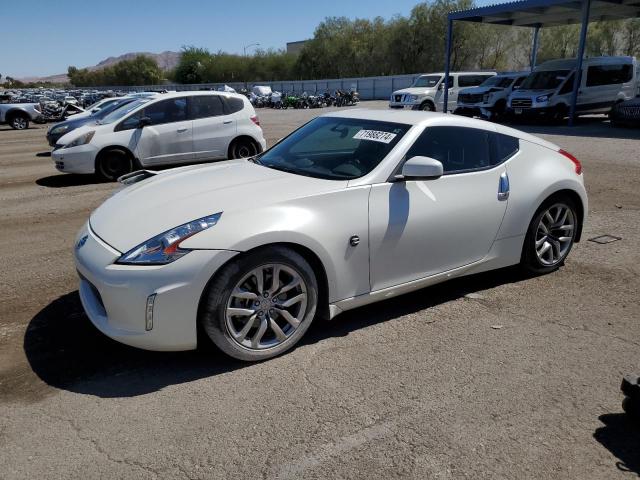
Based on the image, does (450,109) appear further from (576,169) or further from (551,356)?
(551,356)

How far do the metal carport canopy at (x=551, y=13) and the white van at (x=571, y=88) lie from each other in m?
0.48

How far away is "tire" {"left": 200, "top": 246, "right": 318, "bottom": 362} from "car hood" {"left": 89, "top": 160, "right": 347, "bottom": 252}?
13.8 inches

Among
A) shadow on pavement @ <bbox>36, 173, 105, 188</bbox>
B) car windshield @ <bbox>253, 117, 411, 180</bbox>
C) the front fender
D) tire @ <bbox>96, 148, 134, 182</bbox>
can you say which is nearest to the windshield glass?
tire @ <bbox>96, 148, 134, 182</bbox>

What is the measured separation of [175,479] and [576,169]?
4358 mm

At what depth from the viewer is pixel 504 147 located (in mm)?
4496

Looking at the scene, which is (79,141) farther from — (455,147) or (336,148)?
(455,147)

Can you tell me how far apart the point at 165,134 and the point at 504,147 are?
7.66 metres

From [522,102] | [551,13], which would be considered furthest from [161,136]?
[551,13]

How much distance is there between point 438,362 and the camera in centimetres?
339

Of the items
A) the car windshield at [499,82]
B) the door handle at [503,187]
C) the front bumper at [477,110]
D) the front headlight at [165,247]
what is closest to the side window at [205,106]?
the door handle at [503,187]

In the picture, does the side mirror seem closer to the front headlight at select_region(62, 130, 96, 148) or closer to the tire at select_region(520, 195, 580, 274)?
the tire at select_region(520, 195, 580, 274)

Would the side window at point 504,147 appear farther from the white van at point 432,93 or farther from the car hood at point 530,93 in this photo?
the white van at point 432,93

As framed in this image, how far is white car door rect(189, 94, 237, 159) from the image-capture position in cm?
1075

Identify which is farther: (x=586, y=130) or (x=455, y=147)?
(x=586, y=130)
